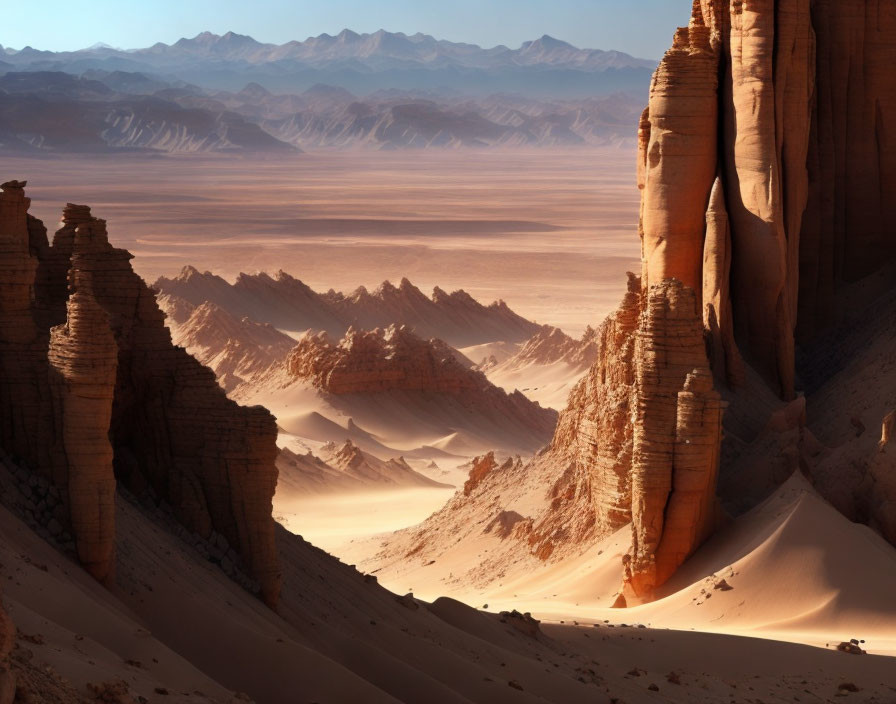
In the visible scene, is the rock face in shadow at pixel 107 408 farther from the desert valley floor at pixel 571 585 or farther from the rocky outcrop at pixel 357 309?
the rocky outcrop at pixel 357 309

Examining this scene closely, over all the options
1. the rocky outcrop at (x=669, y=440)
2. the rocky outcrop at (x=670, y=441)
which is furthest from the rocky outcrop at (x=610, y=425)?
the rocky outcrop at (x=670, y=441)

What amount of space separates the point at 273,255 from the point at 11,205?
3166 inches

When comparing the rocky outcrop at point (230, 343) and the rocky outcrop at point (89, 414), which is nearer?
the rocky outcrop at point (89, 414)

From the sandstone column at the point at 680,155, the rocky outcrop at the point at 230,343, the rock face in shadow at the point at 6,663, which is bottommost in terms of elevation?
the rocky outcrop at the point at 230,343

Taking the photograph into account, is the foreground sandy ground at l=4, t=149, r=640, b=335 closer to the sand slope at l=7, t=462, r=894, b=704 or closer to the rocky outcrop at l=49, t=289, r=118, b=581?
the sand slope at l=7, t=462, r=894, b=704

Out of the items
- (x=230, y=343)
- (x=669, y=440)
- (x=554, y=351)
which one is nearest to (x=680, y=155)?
(x=669, y=440)

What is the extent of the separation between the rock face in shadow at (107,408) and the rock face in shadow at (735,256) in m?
6.18

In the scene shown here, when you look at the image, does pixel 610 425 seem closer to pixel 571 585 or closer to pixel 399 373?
pixel 571 585

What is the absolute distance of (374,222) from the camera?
11819 centimetres

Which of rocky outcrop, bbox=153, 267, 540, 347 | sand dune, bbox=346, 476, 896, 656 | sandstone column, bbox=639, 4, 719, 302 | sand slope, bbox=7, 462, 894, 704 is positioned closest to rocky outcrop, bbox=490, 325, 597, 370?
rocky outcrop, bbox=153, 267, 540, 347

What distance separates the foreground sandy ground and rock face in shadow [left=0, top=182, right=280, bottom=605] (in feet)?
145

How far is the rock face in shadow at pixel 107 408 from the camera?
10195 mm

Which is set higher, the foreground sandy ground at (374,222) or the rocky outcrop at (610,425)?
the rocky outcrop at (610,425)

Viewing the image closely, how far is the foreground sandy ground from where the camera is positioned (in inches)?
3182
